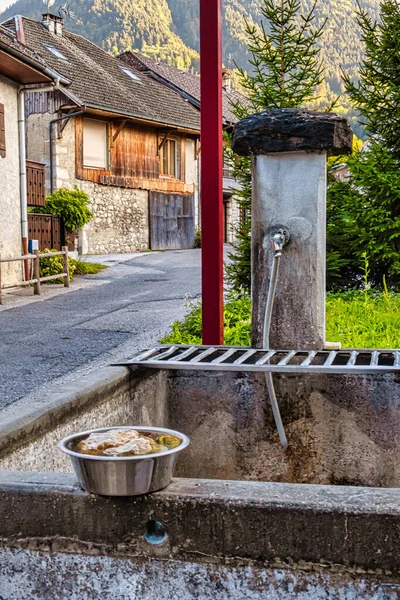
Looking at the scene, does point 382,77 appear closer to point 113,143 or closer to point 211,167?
point 211,167

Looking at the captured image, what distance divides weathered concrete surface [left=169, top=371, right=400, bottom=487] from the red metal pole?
4.04 feet

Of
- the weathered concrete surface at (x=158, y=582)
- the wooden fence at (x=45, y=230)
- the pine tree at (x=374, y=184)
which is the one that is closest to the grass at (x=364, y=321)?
the pine tree at (x=374, y=184)

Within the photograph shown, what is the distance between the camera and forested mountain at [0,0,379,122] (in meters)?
127

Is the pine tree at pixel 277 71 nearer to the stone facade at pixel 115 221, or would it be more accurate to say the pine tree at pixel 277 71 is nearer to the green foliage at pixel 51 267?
the green foliage at pixel 51 267

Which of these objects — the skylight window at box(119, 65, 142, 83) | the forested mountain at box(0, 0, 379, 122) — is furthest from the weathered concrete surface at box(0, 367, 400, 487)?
the forested mountain at box(0, 0, 379, 122)

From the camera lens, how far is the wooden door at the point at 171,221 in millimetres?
28969

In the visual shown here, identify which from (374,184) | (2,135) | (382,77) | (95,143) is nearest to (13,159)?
(2,135)

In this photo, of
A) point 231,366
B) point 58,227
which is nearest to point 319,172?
point 231,366

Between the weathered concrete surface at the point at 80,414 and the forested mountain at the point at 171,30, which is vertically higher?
the forested mountain at the point at 171,30

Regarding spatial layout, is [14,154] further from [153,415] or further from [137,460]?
[137,460]

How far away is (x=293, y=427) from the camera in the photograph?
3564 mm

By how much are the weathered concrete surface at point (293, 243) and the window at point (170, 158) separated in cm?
2623

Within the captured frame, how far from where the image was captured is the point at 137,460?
1719 mm

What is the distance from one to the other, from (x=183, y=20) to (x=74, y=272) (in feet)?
510
